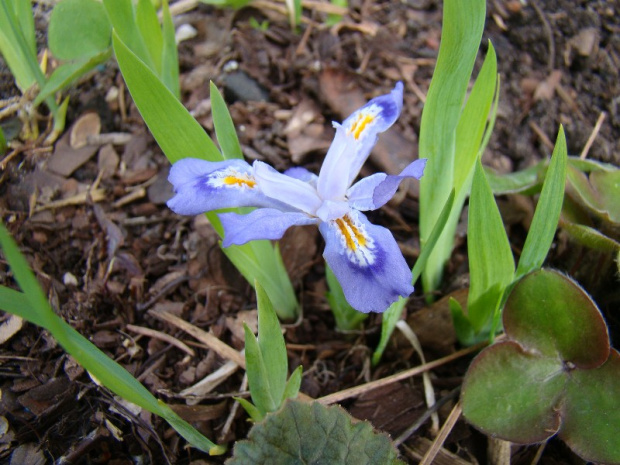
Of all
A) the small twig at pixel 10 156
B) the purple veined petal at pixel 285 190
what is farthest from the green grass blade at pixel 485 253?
the small twig at pixel 10 156

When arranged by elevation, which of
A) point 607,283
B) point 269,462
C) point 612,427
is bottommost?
point 607,283

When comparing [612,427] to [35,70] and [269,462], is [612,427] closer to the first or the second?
[269,462]

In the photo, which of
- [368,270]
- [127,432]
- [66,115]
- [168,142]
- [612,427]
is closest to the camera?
[368,270]

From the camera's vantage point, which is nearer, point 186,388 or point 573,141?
point 186,388

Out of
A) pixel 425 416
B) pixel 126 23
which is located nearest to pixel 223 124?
pixel 126 23

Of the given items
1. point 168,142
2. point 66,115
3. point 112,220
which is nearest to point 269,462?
point 168,142

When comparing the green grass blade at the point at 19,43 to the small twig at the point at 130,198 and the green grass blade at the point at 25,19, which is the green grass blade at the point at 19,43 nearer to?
the green grass blade at the point at 25,19

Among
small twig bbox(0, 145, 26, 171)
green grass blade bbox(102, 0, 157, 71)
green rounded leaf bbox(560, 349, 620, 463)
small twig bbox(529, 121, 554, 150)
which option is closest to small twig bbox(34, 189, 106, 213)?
small twig bbox(0, 145, 26, 171)
